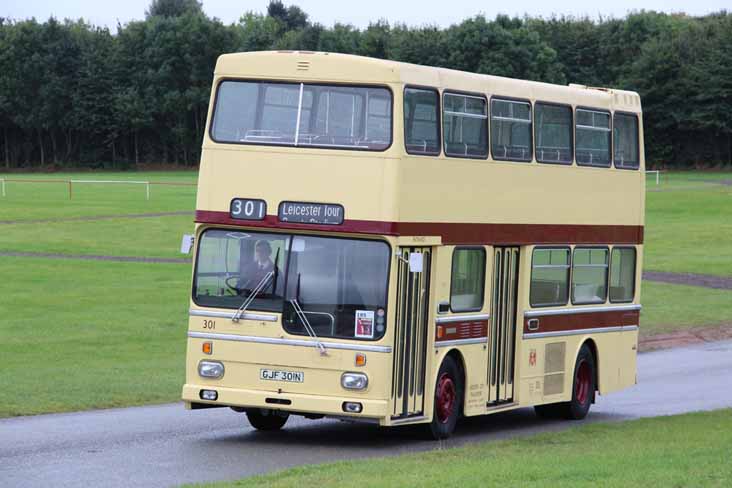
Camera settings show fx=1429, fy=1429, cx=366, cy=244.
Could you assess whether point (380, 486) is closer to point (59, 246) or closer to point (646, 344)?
point (646, 344)

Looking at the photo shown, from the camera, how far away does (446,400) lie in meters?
16.3

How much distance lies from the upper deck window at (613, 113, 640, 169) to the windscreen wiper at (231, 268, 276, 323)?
673 centimetres

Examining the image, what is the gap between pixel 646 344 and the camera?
98.9 ft

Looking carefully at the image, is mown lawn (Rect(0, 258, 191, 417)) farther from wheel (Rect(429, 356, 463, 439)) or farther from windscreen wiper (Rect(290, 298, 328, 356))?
wheel (Rect(429, 356, 463, 439))

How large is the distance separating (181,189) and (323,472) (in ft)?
248

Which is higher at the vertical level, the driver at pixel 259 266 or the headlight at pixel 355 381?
the driver at pixel 259 266

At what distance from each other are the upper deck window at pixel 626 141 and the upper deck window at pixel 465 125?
3.90m

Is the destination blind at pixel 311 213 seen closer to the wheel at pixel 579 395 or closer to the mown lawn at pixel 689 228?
the wheel at pixel 579 395

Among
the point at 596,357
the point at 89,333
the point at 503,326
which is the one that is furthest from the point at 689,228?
the point at 503,326

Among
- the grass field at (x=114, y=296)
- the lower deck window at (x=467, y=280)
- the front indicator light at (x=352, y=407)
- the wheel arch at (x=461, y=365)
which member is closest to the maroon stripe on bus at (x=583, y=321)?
the lower deck window at (x=467, y=280)

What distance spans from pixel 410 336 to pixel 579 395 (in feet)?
17.1

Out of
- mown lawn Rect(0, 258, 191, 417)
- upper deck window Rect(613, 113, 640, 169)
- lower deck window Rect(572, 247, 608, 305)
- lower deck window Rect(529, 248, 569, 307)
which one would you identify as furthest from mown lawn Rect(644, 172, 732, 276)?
lower deck window Rect(529, 248, 569, 307)

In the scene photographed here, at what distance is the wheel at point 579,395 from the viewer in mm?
19625

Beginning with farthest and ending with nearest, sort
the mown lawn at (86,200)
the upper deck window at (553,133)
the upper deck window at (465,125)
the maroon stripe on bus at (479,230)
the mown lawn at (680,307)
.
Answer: the mown lawn at (86,200) → the mown lawn at (680,307) → the upper deck window at (553,133) → the upper deck window at (465,125) → the maroon stripe on bus at (479,230)
